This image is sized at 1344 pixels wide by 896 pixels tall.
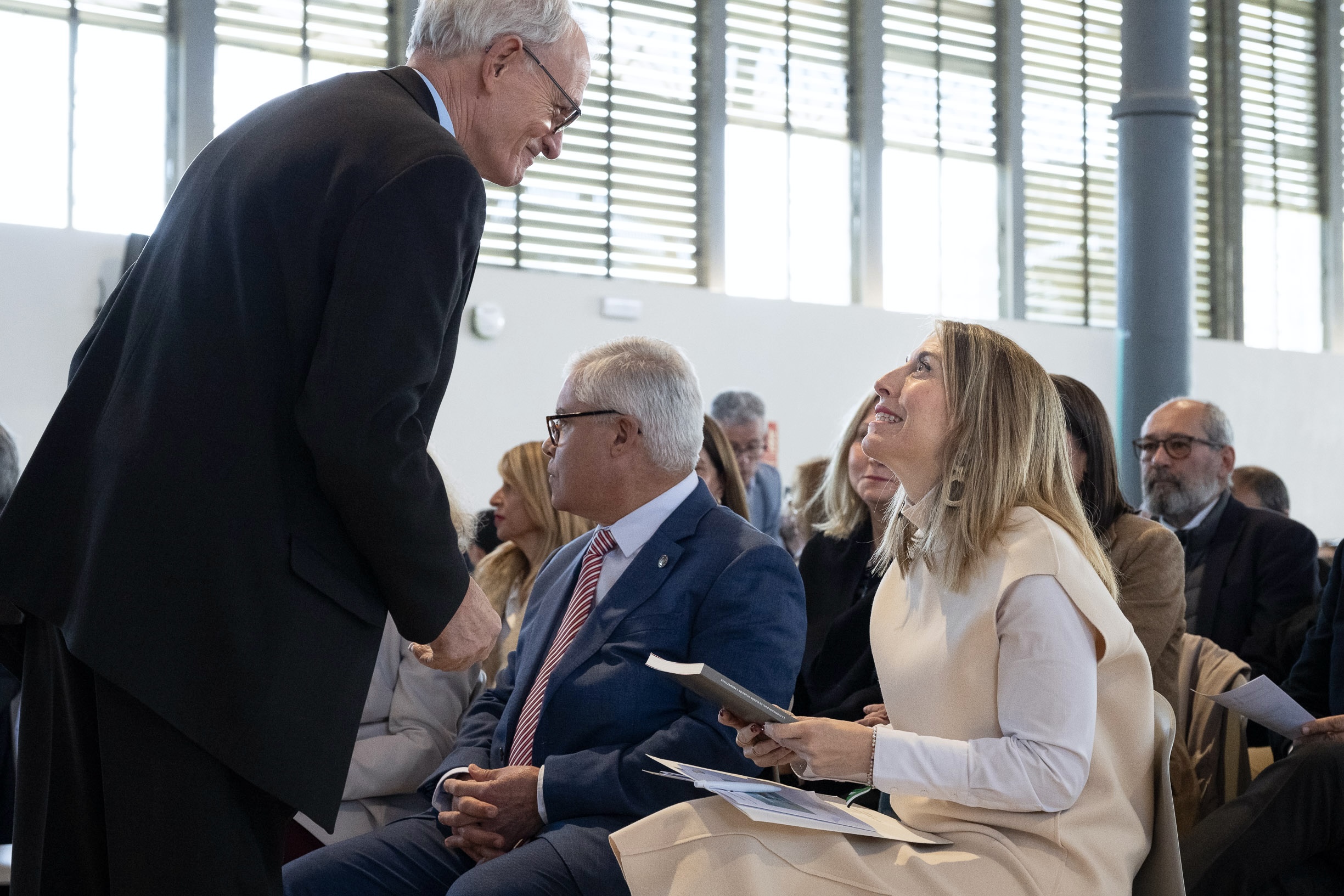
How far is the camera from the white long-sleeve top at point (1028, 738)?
5.71 ft

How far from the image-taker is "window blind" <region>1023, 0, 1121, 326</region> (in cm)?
938

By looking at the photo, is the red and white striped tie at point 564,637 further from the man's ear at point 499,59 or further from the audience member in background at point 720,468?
the audience member in background at point 720,468

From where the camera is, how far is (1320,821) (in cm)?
257

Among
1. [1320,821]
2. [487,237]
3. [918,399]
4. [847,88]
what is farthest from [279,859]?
[847,88]

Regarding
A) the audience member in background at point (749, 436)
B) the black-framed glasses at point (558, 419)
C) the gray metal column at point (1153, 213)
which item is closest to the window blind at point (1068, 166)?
the gray metal column at point (1153, 213)

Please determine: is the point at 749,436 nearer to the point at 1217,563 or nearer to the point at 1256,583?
the point at 1217,563

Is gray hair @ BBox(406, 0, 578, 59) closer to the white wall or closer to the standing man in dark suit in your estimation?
the standing man in dark suit

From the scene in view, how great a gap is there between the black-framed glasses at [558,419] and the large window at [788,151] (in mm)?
5795

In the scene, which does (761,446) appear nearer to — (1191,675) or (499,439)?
(499,439)

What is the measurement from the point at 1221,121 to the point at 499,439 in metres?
6.63

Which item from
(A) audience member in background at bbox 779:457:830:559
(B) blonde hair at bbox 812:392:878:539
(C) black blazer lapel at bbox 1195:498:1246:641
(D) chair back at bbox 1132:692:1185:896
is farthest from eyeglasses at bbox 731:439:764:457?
(D) chair back at bbox 1132:692:1185:896

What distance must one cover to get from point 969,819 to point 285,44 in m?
6.60

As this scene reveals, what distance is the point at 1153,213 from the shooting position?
6.68 metres

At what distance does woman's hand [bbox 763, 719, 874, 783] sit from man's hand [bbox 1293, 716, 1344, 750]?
144cm
